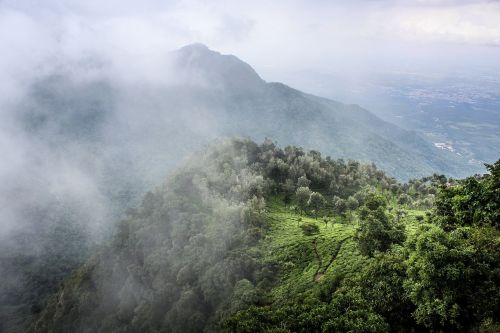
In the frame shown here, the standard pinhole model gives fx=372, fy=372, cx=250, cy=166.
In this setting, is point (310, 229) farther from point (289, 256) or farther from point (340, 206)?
point (340, 206)

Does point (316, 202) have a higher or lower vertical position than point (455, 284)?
lower

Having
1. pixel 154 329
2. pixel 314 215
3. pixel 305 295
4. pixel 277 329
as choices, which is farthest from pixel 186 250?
pixel 277 329

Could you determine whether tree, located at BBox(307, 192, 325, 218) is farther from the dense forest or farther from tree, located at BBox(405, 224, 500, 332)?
tree, located at BBox(405, 224, 500, 332)

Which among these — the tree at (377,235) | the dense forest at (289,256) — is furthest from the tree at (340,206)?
the tree at (377,235)

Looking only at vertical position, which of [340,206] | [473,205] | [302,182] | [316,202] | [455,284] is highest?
[473,205]

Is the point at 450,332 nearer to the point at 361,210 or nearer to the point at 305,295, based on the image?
the point at 305,295

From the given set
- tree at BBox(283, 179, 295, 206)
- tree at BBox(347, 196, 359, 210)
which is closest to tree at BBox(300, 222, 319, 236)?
tree at BBox(347, 196, 359, 210)

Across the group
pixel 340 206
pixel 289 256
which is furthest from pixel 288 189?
pixel 289 256
